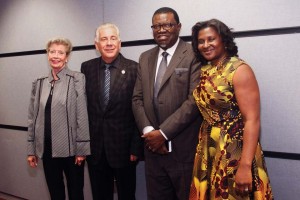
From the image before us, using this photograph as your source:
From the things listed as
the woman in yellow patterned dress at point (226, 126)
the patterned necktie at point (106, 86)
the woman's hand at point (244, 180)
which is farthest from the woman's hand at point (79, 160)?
the woman's hand at point (244, 180)

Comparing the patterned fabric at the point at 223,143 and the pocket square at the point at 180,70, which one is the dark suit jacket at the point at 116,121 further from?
the patterned fabric at the point at 223,143

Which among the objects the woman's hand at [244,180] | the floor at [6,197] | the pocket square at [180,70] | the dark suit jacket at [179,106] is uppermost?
the pocket square at [180,70]

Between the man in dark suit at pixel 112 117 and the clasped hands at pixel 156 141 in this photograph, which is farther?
the man in dark suit at pixel 112 117

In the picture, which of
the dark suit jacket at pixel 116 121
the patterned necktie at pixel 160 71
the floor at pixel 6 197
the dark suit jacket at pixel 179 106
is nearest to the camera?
the dark suit jacket at pixel 179 106

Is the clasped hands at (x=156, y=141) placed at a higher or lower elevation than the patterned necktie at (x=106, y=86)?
lower

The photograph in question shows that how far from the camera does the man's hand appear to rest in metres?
1.65

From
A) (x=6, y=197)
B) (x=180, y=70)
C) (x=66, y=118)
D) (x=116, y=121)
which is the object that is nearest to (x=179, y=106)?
(x=180, y=70)

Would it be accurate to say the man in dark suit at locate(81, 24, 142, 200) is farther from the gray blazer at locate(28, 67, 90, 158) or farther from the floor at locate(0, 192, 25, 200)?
the floor at locate(0, 192, 25, 200)

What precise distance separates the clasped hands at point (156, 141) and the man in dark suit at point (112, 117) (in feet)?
0.79

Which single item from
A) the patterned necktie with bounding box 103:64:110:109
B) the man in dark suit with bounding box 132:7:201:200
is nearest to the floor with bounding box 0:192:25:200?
the patterned necktie with bounding box 103:64:110:109

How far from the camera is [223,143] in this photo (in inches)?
56.0

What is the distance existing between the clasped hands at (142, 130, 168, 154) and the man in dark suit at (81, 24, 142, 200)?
24cm

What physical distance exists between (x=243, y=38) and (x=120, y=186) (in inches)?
47.2

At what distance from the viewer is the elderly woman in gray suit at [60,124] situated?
1.94 meters
